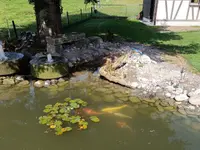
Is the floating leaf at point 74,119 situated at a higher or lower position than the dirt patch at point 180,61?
lower

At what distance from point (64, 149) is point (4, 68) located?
4.65 metres

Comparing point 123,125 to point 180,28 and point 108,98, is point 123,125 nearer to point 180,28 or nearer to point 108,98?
point 108,98

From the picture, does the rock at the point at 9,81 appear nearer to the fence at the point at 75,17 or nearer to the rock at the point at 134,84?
the rock at the point at 134,84

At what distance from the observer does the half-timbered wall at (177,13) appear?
16.8 metres

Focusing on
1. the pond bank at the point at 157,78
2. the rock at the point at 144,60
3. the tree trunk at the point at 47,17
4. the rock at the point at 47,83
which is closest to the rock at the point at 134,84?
the pond bank at the point at 157,78

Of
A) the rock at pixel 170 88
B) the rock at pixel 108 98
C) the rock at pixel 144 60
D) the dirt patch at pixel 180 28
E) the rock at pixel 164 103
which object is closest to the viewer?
the rock at pixel 164 103

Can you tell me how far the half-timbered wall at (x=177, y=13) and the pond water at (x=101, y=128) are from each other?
430 inches

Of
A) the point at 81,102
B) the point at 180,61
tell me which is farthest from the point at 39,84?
the point at 180,61

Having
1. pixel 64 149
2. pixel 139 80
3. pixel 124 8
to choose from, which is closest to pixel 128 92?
pixel 139 80

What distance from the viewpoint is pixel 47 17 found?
10.5m

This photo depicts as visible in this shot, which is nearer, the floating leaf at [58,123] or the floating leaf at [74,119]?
the floating leaf at [58,123]

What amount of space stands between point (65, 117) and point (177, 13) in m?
13.5

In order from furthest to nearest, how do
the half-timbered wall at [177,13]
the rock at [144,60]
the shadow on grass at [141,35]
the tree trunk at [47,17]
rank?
1. the half-timbered wall at [177,13]
2. the shadow on grass at [141,35]
3. the tree trunk at [47,17]
4. the rock at [144,60]

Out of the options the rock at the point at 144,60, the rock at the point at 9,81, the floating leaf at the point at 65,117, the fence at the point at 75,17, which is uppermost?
the fence at the point at 75,17
